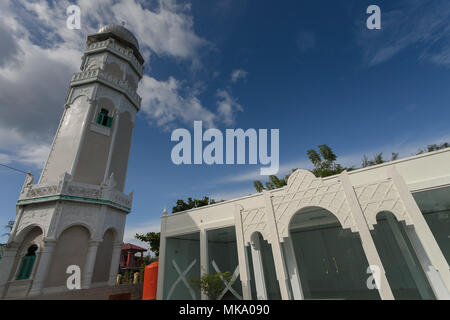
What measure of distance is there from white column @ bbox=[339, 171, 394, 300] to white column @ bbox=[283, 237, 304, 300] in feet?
8.31

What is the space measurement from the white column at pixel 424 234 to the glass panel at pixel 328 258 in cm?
451

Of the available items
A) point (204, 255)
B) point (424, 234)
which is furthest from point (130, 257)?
point (424, 234)

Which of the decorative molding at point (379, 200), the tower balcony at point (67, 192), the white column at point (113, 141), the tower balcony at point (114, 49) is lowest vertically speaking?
the decorative molding at point (379, 200)

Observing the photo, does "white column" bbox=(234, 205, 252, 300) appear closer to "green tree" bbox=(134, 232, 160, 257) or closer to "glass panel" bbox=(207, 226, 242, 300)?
"glass panel" bbox=(207, 226, 242, 300)

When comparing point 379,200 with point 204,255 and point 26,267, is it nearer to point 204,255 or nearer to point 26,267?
point 204,255

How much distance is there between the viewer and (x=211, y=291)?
28.3 feet

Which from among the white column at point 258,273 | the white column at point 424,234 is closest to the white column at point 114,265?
the white column at point 258,273

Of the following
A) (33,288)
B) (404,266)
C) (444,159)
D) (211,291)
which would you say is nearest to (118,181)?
(33,288)

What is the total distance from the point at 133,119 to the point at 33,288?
11.5m

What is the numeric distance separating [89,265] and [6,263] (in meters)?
3.55

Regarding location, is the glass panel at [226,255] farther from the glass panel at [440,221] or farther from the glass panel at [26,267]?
the glass panel at [440,221]

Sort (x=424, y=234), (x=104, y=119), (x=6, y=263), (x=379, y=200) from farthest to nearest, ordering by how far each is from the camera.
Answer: (x=104, y=119) → (x=6, y=263) → (x=379, y=200) → (x=424, y=234)

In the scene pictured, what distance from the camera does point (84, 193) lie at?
1138 centimetres

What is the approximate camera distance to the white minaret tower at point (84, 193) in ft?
32.3
